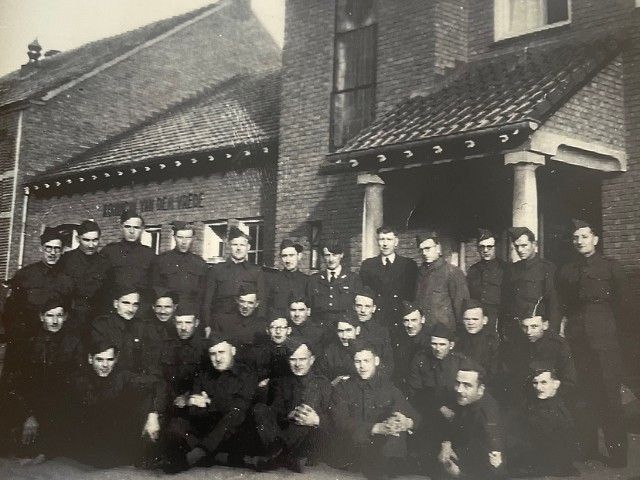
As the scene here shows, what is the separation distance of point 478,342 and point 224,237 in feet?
20.5

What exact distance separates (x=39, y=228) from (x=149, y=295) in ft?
26.5

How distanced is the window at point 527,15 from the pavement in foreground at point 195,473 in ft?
15.9

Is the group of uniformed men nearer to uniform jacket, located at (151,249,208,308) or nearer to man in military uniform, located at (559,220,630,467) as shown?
man in military uniform, located at (559,220,630,467)

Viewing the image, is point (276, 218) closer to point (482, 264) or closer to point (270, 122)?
point (270, 122)

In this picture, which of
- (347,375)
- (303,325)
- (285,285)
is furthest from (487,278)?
(285,285)

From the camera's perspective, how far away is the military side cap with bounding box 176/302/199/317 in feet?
17.5

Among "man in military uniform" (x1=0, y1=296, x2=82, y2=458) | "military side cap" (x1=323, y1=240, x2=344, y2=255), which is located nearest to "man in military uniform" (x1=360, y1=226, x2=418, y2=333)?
"military side cap" (x1=323, y1=240, x2=344, y2=255)

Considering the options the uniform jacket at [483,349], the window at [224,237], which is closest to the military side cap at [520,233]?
the uniform jacket at [483,349]

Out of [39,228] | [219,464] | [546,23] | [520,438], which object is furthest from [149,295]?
[39,228]

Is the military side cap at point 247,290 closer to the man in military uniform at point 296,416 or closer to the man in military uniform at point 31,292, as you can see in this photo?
the man in military uniform at point 296,416

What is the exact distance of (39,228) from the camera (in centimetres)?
1295

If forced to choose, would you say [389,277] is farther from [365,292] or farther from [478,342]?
[478,342]

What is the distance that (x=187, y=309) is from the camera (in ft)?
18.0

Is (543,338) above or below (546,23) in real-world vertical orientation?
below
